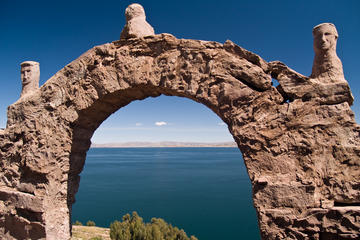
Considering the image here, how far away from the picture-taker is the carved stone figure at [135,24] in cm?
384

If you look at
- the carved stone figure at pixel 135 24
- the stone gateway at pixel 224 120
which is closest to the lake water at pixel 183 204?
the stone gateway at pixel 224 120

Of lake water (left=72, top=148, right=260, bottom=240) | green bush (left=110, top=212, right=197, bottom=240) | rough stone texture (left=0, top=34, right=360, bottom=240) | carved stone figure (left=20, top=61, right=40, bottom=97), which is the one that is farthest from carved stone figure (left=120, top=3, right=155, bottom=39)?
lake water (left=72, top=148, right=260, bottom=240)

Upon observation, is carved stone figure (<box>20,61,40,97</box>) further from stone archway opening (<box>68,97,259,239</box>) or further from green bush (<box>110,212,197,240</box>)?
stone archway opening (<box>68,97,259,239</box>)

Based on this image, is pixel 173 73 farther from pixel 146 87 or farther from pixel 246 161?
pixel 246 161

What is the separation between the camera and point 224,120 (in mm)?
3238

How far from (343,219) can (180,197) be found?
21190 millimetres

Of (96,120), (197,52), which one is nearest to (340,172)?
(197,52)

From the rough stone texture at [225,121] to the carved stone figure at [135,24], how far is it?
15 centimetres

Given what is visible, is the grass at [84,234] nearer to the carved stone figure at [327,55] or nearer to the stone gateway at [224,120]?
the stone gateway at [224,120]

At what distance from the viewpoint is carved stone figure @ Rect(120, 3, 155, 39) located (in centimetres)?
384

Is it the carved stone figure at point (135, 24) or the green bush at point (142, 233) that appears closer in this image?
the carved stone figure at point (135, 24)

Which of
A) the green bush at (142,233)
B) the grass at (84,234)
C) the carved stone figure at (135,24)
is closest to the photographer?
the carved stone figure at (135,24)

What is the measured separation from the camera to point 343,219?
2.61m

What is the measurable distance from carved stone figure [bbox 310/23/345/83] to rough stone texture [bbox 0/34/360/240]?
0.49 feet
